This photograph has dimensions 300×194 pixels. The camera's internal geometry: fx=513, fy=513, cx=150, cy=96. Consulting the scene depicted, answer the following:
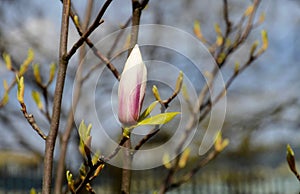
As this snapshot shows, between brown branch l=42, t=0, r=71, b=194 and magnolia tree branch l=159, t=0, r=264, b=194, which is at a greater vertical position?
magnolia tree branch l=159, t=0, r=264, b=194

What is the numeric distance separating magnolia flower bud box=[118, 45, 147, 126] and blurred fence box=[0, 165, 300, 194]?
13.2 ft

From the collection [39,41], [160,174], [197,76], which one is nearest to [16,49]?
[39,41]

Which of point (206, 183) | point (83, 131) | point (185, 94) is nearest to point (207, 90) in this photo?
point (185, 94)

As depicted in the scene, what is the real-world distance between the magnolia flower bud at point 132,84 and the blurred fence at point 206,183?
4032 millimetres

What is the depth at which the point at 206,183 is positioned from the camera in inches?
223

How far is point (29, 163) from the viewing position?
159 inches

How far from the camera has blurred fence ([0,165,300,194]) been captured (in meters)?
4.69

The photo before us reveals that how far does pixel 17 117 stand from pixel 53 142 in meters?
2.38

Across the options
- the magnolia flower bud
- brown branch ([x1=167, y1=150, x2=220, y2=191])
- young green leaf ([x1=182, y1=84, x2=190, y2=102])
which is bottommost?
the magnolia flower bud

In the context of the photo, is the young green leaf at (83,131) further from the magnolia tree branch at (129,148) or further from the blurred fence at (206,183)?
the blurred fence at (206,183)

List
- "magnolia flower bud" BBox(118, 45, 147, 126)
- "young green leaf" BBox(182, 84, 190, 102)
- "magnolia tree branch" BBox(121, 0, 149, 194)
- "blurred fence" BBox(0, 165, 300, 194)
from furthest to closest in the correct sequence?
"blurred fence" BBox(0, 165, 300, 194)
"young green leaf" BBox(182, 84, 190, 102)
"magnolia tree branch" BBox(121, 0, 149, 194)
"magnolia flower bud" BBox(118, 45, 147, 126)

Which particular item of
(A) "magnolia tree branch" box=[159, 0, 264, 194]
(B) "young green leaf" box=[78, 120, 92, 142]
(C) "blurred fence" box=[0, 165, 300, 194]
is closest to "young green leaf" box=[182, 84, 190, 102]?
(A) "magnolia tree branch" box=[159, 0, 264, 194]

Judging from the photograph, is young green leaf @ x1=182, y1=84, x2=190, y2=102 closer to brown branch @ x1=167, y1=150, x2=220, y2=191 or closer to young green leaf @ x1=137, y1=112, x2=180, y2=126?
brown branch @ x1=167, y1=150, x2=220, y2=191

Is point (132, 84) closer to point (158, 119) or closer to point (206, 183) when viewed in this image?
point (158, 119)
